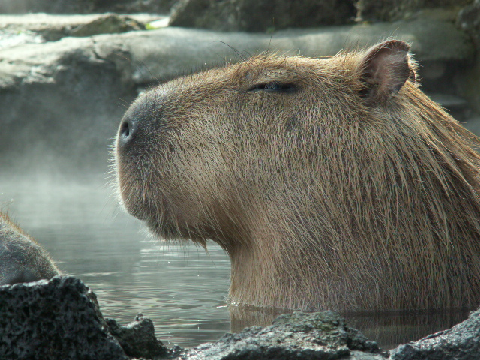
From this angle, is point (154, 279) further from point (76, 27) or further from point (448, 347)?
point (76, 27)

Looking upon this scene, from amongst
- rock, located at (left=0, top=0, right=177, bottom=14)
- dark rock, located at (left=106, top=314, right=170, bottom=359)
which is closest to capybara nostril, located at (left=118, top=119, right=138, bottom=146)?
dark rock, located at (left=106, top=314, right=170, bottom=359)

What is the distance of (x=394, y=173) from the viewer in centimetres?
307

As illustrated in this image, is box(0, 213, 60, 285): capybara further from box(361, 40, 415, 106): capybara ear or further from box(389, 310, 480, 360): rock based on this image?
box(361, 40, 415, 106): capybara ear

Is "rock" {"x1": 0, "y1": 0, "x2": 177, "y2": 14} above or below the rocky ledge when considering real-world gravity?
above

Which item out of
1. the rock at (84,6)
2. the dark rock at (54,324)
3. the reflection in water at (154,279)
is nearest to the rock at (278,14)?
the reflection in water at (154,279)

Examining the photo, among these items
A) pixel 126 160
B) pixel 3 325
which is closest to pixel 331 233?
pixel 126 160

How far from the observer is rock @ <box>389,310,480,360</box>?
6.79ft

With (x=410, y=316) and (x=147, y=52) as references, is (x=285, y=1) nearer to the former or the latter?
(x=147, y=52)

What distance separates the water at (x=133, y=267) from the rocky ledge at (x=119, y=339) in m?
0.33

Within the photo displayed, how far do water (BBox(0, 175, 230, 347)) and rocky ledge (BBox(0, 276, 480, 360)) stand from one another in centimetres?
33

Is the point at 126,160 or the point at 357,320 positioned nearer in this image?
the point at 357,320

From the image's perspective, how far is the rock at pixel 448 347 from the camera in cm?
207

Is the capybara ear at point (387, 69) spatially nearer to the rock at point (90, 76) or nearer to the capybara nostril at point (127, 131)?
the capybara nostril at point (127, 131)

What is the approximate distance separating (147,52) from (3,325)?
9.01m
